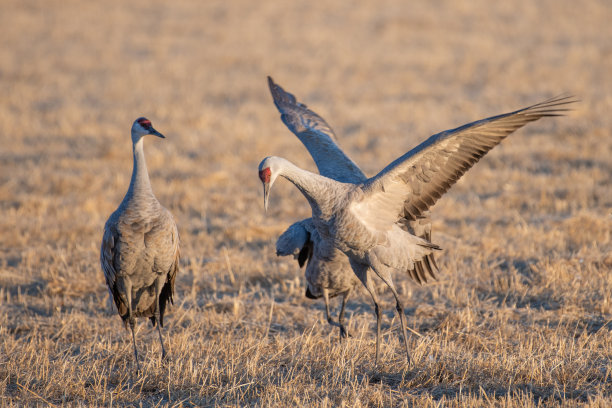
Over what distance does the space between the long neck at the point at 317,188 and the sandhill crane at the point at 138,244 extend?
4.02ft

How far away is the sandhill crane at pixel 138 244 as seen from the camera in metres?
5.36

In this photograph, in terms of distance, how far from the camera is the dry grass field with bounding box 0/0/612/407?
4789 millimetres

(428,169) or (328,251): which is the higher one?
(428,169)

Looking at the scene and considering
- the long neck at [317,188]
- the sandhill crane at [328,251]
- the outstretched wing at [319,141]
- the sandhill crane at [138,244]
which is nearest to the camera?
the long neck at [317,188]

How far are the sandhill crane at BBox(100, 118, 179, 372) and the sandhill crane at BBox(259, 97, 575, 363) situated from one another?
1110 millimetres

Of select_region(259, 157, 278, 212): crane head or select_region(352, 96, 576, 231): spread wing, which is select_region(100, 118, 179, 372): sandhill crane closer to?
select_region(259, 157, 278, 212): crane head

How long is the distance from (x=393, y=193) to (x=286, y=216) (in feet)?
12.5

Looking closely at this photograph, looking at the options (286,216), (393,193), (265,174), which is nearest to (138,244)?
(265,174)

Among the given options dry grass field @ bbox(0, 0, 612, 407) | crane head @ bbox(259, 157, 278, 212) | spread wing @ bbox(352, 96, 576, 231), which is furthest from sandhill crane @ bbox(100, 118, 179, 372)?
spread wing @ bbox(352, 96, 576, 231)

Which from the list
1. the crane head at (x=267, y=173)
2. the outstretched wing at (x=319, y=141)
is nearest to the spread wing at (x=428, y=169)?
the crane head at (x=267, y=173)

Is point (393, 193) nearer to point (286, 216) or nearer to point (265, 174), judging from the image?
point (265, 174)

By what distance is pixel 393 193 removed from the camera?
5242 mm

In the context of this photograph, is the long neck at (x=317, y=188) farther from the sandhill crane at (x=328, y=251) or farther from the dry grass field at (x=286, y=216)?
the dry grass field at (x=286, y=216)

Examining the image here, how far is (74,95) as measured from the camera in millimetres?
15805
